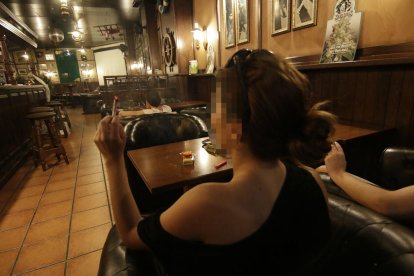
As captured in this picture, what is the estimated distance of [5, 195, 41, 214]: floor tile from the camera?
273 centimetres

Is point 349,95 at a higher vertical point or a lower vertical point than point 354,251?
higher

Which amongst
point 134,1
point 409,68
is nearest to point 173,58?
point 134,1

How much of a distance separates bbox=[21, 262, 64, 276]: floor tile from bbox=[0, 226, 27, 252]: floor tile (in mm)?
464

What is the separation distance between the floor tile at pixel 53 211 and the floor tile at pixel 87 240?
50 centimetres

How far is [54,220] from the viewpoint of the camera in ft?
8.13

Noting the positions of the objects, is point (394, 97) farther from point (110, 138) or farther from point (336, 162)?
point (110, 138)

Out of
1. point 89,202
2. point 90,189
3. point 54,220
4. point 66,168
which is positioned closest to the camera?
point 54,220

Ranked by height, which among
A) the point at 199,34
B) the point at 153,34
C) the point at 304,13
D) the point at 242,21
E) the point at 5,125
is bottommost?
the point at 5,125

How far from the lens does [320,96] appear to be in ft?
8.42

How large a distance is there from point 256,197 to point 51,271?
6.57 ft

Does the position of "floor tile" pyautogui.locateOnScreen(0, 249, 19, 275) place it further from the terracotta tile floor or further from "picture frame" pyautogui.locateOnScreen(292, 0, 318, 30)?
"picture frame" pyautogui.locateOnScreen(292, 0, 318, 30)

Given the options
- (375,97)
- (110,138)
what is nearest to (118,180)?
(110,138)

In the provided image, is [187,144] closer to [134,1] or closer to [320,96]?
[320,96]

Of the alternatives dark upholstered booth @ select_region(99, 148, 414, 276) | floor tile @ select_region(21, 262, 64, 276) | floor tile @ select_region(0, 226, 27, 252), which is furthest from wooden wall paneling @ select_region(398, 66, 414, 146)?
floor tile @ select_region(0, 226, 27, 252)
